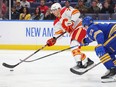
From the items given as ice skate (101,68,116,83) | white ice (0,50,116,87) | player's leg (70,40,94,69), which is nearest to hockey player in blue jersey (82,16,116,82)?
ice skate (101,68,116,83)

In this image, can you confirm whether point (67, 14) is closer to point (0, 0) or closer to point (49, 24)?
point (49, 24)

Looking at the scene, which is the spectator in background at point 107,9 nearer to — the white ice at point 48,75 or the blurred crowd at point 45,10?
A: the blurred crowd at point 45,10

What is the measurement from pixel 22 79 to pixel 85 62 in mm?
989

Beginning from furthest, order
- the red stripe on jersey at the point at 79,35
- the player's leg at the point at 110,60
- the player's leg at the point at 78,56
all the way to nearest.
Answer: the red stripe on jersey at the point at 79,35
the player's leg at the point at 78,56
the player's leg at the point at 110,60

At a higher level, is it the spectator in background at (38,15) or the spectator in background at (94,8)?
the spectator in background at (94,8)

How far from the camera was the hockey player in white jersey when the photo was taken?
5162 millimetres

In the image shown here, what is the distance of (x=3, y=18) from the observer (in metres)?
8.33

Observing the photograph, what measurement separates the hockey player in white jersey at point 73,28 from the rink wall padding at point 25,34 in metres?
2.35

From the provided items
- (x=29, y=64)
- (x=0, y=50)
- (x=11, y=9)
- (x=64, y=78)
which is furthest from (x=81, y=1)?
(x=64, y=78)

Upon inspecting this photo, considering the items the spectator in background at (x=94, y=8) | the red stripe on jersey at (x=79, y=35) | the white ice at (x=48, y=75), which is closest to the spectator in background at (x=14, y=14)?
the spectator in background at (x=94, y=8)

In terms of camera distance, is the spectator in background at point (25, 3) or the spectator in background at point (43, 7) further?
the spectator in background at point (25, 3)

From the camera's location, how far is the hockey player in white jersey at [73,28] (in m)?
5.16

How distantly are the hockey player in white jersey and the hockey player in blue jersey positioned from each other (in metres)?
0.72

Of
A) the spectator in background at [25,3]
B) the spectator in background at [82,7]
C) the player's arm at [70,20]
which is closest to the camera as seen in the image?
the player's arm at [70,20]
